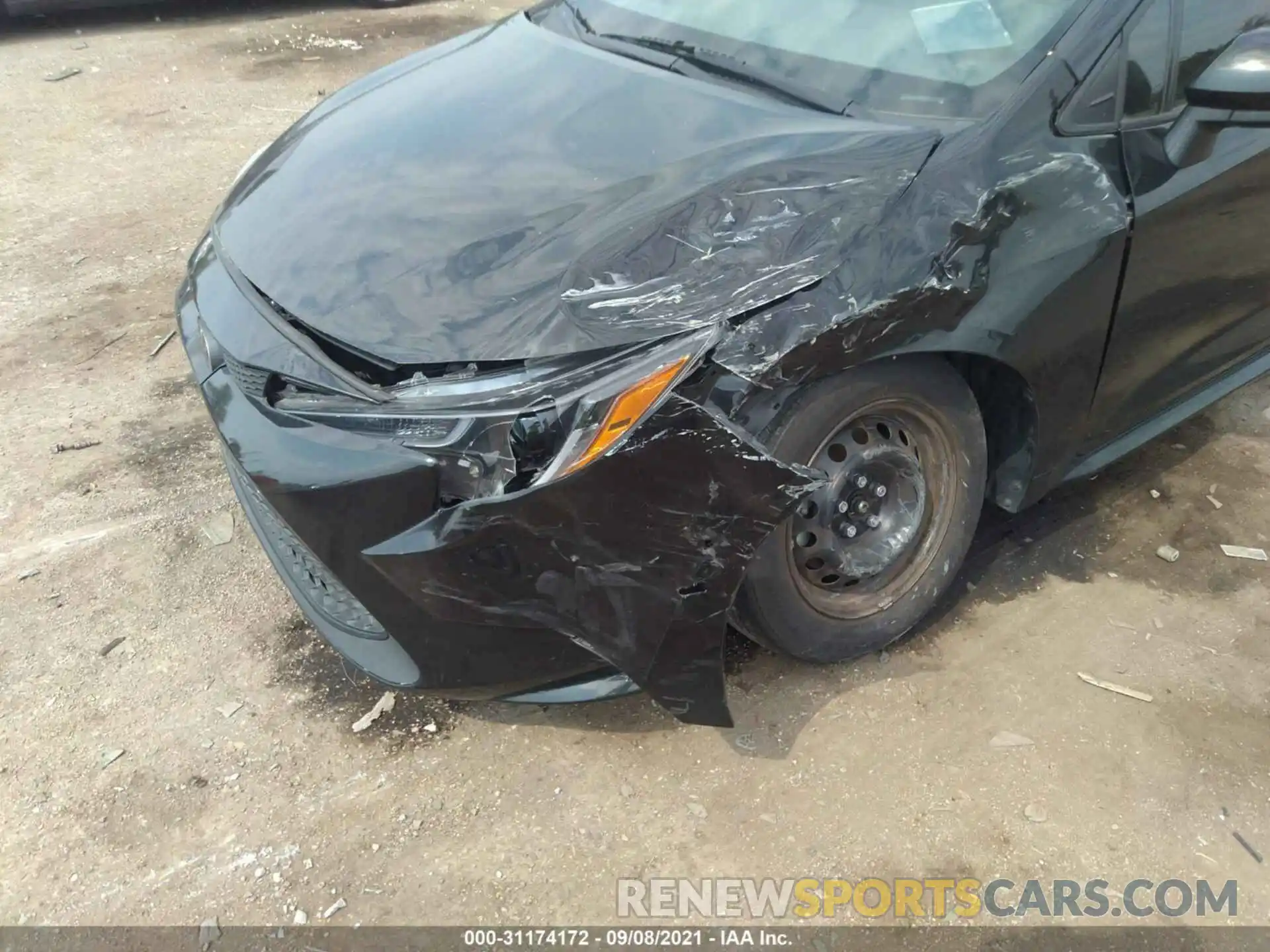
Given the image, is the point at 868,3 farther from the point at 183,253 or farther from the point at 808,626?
the point at 183,253

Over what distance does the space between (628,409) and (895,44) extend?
1.27 meters

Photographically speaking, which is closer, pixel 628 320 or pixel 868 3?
pixel 628 320

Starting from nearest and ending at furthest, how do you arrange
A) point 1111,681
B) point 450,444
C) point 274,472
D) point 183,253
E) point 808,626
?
1. point 450,444
2. point 274,472
3. point 808,626
4. point 1111,681
5. point 183,253

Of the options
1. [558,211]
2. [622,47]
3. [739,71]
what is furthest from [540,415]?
[622,47]

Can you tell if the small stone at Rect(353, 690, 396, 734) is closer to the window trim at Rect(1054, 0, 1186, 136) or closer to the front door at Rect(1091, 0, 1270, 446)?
the front door at Rect(1091, 0, 1270, 446)

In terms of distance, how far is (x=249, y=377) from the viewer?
2.07m

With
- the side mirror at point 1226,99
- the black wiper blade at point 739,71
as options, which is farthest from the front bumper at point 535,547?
the side mirror at point 1226,99

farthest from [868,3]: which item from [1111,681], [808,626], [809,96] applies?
[1111,681]

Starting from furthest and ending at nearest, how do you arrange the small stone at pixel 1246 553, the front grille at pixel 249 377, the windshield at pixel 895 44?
the small stone at pixel 1246 553
the windshield at pixel 895 44
the front grille at pixel 249 377

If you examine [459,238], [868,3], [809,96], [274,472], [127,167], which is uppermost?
[868,3]

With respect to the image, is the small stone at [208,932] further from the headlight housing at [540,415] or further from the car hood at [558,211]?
the car hood at [558,211]

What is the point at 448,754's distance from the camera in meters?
2.29

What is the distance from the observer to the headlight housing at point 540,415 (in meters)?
1.73

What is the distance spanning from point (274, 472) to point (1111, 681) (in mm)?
2078
